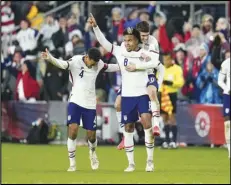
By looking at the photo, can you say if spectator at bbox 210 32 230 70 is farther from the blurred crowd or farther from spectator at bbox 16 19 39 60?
spectator at bbox 16 19 39 60

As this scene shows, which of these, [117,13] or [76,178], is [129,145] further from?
[117,13]

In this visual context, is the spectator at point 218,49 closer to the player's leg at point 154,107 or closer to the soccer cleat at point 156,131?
the player's leg at point 154,107

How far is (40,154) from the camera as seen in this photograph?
2573cm

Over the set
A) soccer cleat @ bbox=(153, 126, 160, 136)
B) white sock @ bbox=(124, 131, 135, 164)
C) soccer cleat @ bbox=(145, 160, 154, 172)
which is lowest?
soccer cleat @ bbox=(145, 160, 154, 172)

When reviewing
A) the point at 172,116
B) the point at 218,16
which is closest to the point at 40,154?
the point at 172,116

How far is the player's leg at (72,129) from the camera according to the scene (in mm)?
19828

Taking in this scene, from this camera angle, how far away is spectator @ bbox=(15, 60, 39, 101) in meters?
30.2

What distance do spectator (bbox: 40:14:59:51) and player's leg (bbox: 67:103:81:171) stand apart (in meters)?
11.4

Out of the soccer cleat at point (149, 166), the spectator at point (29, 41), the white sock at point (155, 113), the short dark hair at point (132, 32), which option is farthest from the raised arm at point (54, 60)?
the spectator at point (29, 41)

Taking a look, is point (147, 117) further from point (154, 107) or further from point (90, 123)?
point (90, 123)

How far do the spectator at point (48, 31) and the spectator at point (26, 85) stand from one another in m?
1.20

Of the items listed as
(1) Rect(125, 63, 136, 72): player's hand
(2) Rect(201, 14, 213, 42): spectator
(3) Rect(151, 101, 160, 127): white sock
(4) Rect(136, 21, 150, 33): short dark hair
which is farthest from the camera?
(2) Rect(201, 14, 213, 42): spectator

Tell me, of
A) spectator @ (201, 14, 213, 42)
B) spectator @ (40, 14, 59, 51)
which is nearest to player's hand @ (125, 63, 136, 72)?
spectator @ (201, 14, 213, 42)

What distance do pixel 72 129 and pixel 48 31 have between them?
12.4 meters
